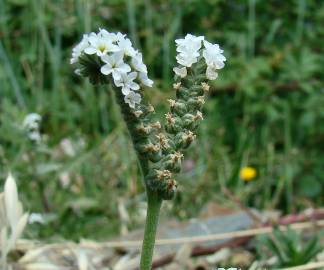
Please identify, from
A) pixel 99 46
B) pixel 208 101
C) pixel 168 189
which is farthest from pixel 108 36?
pixel 208 101

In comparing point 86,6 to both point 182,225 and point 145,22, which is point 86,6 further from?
point 182,225

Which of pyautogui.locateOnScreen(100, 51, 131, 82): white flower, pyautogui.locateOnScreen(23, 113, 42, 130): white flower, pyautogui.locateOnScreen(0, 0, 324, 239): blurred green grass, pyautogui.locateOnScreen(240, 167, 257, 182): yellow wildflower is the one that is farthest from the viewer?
pyautogui.locateOnScreen(240, 167, 257, 182): yellow wildflower

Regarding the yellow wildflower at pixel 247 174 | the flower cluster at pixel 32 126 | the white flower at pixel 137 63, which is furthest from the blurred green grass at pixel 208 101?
the white flower at pixel 137 63

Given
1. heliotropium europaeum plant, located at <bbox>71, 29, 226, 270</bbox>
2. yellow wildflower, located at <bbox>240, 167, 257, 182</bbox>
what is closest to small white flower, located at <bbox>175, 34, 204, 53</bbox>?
heliotropium europaeum plant, located at <bbox>71, 29, 226, 270</bbox>

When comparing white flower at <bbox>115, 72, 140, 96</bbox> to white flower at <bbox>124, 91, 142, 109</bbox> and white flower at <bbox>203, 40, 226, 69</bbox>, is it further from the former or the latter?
white flower at <bbox>203, 40, 226, 69</bbox>

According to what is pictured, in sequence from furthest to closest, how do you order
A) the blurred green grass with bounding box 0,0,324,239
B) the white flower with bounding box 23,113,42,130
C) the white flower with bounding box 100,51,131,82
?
the blurred green grass with bounding box 0,0,324,239
the white flower with bounding box 23,113,42,130
the white flower with bounding box 100,51,131,82

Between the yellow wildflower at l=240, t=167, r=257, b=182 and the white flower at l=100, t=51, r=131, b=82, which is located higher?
the yellow wildflower at l=240, t=167, r=257, b=182

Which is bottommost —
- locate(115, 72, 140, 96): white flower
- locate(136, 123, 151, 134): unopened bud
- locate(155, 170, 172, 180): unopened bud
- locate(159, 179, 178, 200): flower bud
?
locate(159, 179, 178, 200): flower bud

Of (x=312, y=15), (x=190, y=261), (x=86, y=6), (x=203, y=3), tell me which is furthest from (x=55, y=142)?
(x=312, y=15)

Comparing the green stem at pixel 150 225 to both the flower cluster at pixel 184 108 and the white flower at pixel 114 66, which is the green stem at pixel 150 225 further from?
the white flower at pixel 114 66
